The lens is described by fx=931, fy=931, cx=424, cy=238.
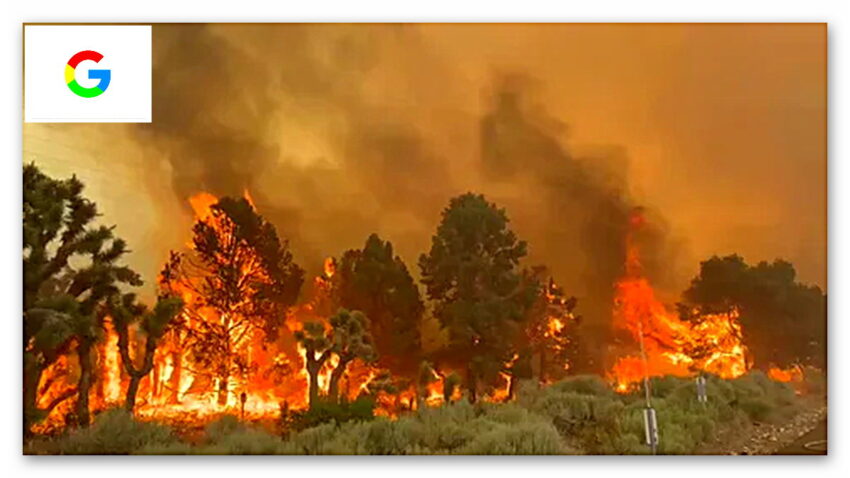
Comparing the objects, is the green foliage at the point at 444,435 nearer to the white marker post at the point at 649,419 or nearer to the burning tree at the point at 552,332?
the burning tree at the point at 552,332

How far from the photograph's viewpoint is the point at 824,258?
423cm

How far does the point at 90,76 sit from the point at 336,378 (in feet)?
5.87

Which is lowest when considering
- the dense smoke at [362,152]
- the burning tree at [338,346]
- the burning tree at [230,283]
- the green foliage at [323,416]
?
the green foliage at [323,416]

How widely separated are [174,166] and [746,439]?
2.91 m

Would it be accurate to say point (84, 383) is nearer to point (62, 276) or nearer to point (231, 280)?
point (62, 276)

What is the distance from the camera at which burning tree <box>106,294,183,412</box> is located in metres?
4.22

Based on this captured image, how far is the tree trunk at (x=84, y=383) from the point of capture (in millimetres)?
4184

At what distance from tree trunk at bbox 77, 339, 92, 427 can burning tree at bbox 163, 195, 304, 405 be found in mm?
444

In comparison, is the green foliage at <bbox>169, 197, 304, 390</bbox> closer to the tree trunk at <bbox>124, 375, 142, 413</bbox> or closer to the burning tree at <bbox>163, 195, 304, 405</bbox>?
the burning tree at <bbox>163, 195, 304, 405</bbox>

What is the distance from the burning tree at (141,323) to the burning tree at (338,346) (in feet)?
2.07

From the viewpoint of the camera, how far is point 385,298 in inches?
170

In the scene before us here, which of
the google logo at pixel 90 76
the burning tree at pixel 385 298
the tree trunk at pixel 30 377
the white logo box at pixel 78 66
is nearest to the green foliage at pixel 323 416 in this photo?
the burning tree at pixel 385 298

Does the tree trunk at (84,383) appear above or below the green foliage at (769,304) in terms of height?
below

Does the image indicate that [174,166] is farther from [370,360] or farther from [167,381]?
[370,360]
